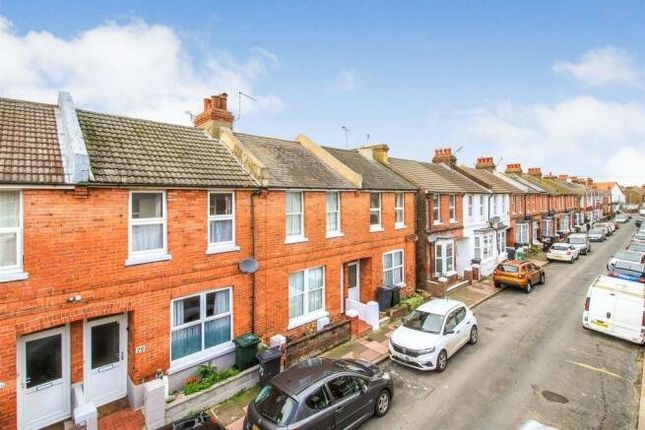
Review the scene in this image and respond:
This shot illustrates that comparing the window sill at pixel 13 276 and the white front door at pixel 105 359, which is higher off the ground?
the window sill at pixel 13 276

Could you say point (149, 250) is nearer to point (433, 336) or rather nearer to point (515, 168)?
point (433, 336)

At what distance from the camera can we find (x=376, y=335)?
1352cm

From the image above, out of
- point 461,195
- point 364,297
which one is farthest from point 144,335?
point 461,195

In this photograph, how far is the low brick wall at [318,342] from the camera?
1096 centimetres

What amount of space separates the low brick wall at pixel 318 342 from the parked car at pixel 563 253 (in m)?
23.4

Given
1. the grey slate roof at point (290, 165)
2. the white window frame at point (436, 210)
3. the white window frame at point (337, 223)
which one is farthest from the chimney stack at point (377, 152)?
the white window frame at point (337, 223)

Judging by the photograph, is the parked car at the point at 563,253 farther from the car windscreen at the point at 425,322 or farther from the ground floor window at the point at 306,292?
the ground floor window at the point at 306,292

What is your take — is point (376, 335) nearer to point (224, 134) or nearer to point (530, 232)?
point (224, 134)

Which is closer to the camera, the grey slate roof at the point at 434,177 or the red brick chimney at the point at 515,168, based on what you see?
the grey slate roof at the point at 434,177

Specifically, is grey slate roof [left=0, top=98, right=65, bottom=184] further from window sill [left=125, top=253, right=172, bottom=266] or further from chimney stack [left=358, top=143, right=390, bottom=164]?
chimney stack [left=358, top=143, right=390, bottom=164]

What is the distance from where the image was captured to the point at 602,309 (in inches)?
519

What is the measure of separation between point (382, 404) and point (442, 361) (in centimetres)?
312

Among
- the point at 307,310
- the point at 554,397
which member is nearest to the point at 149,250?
the point at 307,310

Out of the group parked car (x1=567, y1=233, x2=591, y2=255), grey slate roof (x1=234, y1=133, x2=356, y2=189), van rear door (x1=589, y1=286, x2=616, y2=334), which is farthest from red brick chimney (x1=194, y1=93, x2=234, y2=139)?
parked car (x1=567, y1=233, x2=591, y2=255)
